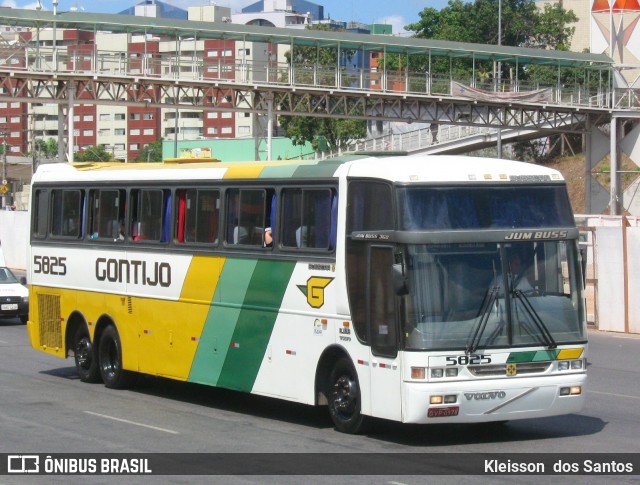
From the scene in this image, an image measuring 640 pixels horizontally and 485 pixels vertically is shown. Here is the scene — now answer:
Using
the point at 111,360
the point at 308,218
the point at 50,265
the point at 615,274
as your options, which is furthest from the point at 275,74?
the point at 308,218

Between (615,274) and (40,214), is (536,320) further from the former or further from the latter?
(615,274)

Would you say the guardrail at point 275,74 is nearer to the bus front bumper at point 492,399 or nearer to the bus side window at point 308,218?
the bus side window at point 308,218

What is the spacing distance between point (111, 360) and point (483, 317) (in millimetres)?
7392

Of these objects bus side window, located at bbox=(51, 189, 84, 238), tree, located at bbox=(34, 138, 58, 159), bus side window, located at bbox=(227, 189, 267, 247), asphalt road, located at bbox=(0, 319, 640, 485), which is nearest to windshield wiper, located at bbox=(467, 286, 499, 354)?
asphalt road, located at bbox=(0, 319, 640, 485)

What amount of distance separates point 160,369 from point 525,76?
59.0 meters

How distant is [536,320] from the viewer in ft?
40.4

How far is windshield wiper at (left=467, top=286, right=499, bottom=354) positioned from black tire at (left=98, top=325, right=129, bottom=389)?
682cm

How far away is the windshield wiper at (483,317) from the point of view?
11.9 meters

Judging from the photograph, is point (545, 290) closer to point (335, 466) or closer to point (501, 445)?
point (501, 445)

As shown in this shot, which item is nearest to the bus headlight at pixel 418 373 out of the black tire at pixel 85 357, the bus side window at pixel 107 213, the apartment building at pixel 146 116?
the bus side window at pixel 107 213

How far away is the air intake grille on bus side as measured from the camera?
18.7 m

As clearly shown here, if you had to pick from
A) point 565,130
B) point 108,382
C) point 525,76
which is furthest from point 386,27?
point 108,382

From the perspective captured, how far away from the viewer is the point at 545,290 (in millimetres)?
12469

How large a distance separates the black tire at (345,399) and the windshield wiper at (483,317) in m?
1.43
